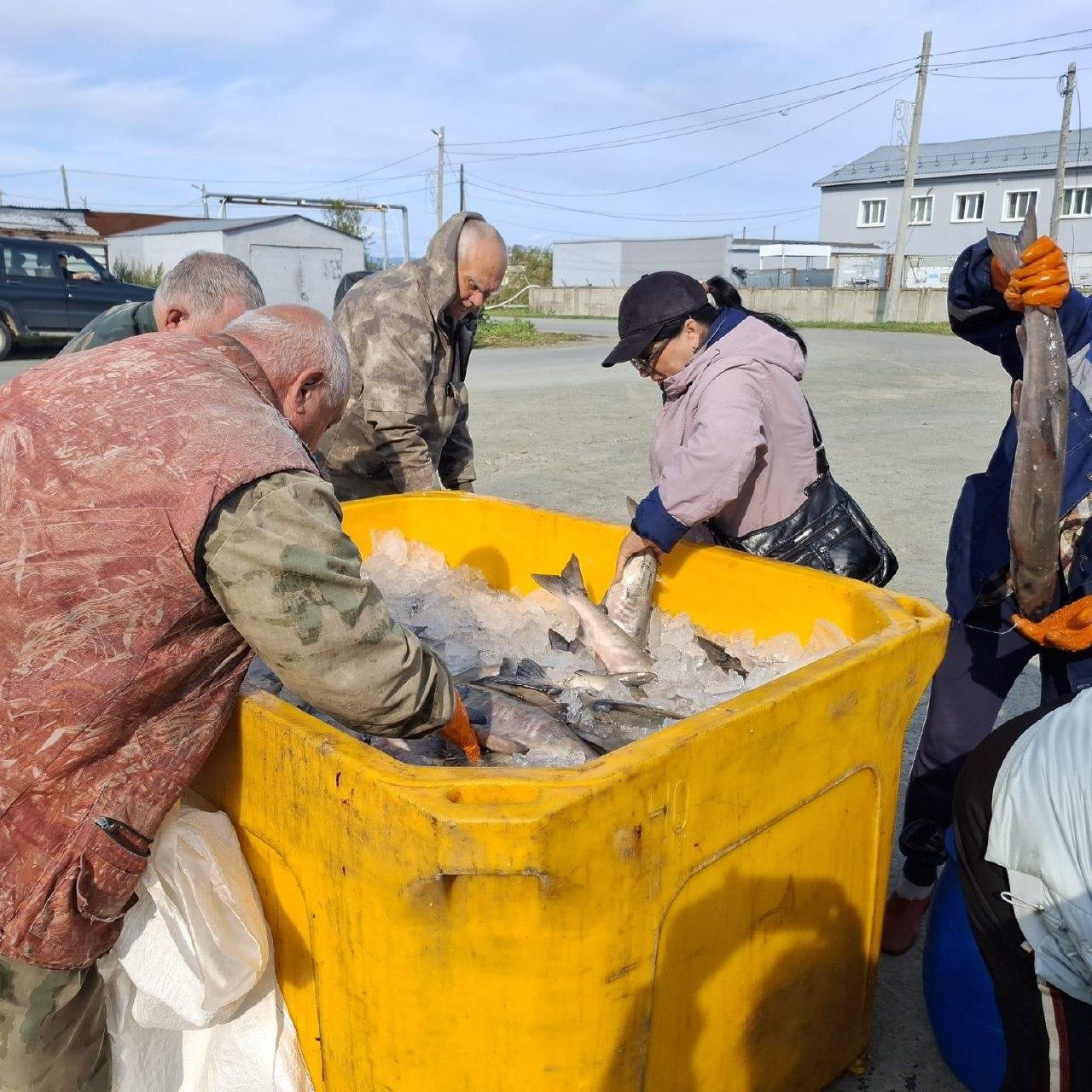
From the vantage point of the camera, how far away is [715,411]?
121 inches

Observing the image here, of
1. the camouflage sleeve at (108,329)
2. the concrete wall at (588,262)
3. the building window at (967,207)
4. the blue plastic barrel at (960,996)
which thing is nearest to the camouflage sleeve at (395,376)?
the camouflage sleeve at (108,329)

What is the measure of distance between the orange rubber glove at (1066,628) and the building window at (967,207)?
169ft

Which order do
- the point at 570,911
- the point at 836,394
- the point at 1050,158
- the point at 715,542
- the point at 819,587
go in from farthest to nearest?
the point at 1050,158, the point at 836,394, the point at 715,542, the point at 819,587, the point at 570,911

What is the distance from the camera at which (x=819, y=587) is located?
2.87 meters

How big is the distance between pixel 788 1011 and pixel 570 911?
95 cm

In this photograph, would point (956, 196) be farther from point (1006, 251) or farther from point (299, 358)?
point (299, 358)

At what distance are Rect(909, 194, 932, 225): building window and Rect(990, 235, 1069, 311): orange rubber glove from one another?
51978 mm

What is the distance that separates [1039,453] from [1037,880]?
1.35 m

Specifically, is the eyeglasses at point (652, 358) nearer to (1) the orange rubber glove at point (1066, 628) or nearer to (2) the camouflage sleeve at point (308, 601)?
(1) the orange rubber glove at point (1066, 628)

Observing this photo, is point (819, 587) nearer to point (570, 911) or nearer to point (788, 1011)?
point (788, 1011)

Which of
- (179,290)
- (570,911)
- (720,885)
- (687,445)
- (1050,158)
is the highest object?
(1050,158)

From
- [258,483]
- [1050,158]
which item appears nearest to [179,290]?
[258,483]

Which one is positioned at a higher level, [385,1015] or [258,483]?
[258,483]

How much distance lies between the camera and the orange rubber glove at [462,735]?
226 cm
